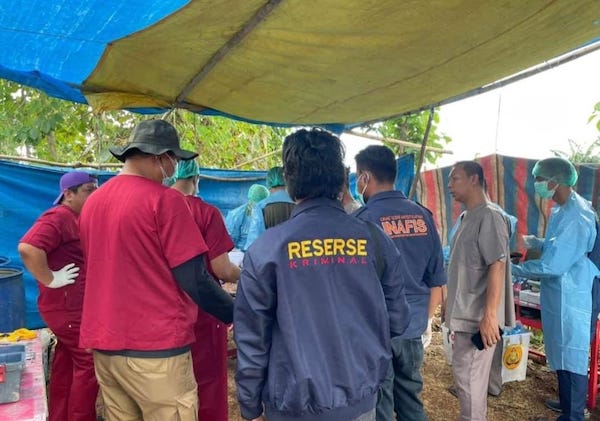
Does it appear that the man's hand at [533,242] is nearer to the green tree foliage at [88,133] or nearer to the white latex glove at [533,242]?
the white latex glove at [533,242]

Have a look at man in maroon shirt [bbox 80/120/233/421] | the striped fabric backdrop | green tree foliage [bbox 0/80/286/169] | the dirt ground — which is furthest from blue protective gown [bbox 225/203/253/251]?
man in maroon shirt [bbox 80/120/233/421]

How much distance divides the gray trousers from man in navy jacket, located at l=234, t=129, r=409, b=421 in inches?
59.9

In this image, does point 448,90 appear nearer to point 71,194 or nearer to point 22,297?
point 71,194

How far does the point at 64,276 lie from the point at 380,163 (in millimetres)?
2032

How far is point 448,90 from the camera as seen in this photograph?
319 cm

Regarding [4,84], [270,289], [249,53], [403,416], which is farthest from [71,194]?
[4,84]

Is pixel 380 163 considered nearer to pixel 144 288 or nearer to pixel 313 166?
pixel 313 166

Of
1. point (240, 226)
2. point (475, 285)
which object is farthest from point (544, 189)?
point (240, 226)

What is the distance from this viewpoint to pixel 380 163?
250 centimetres

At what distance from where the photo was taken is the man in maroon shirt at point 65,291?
8.79ft

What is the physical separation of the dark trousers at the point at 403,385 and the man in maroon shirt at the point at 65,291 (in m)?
1.76

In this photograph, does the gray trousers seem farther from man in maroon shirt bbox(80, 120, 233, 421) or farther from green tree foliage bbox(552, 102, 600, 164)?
green tree foliage bbox(552, 102, 600, 164)

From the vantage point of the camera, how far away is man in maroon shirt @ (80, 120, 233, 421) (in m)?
1.92

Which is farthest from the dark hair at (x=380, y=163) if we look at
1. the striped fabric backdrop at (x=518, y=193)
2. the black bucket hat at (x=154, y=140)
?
the striped fabric backdrop at (x=518, y=193)
